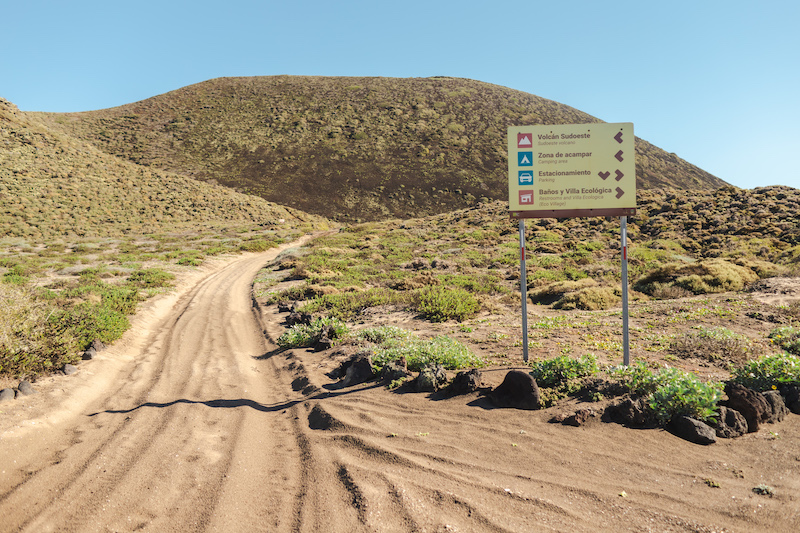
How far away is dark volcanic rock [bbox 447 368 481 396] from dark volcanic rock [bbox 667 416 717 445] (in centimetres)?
253

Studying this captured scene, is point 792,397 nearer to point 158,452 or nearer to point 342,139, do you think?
point 158,452

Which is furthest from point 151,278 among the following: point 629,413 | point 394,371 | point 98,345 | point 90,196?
point 90,196

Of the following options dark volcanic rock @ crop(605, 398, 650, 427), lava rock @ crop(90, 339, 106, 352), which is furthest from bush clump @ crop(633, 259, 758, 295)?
lava rock @ crop(90, 339, 106, 352)

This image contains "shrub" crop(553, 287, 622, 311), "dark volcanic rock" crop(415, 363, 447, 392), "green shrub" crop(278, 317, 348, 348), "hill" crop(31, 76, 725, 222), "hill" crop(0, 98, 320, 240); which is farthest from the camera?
"hill" crop(31, 76, 725, 222)

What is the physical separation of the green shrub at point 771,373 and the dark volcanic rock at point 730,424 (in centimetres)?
114

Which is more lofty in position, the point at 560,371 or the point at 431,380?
the point at 560,371

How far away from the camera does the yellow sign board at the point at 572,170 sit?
7.19 m

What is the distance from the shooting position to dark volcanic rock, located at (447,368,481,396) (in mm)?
6336

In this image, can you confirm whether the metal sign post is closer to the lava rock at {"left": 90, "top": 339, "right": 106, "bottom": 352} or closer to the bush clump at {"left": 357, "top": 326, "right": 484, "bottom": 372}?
the bush clump at {"left": 357, "top": 326, "right": 484, "bottom": 372}

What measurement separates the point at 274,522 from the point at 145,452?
232 centimetres

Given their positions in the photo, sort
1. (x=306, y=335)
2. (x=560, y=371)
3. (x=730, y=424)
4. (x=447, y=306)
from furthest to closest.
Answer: (x=447, y=306) < (x=306, y=335) < (x=560, y=371) < (x=730, y=424)

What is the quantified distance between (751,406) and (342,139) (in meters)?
78.8

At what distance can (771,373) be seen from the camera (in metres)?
5.68

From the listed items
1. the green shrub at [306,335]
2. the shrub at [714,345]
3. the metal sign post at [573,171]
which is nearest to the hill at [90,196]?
the green shrub at [306,335]
